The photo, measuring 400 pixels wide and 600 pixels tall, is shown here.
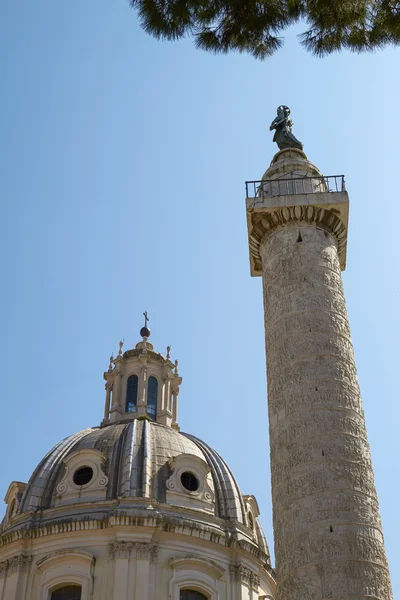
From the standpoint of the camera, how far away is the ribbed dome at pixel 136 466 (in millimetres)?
31453

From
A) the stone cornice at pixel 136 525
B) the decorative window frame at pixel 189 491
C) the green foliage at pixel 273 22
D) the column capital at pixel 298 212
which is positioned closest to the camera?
the green foliage at pixel 273 22

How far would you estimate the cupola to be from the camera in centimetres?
3919

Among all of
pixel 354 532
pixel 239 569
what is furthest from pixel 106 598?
pixel 354 532

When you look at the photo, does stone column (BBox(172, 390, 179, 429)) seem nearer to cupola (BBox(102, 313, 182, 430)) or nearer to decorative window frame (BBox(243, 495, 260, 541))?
cupola (BBox(102, 313, 182, 430))

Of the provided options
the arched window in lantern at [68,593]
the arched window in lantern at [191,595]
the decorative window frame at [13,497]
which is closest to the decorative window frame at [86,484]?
the decorative window frame at [13,497]

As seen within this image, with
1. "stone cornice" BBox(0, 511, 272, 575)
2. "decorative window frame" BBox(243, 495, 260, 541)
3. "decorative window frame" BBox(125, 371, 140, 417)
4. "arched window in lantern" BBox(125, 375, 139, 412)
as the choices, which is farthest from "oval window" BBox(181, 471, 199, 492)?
"arched window in lantern" BBox(125, 375, 139, 412)

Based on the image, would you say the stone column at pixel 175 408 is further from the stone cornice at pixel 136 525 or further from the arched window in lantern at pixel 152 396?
the stone cornice at pixel 136 525

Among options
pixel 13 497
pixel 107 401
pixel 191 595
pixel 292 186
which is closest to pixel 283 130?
pixel 292 186

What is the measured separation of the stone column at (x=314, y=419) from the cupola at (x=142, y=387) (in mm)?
21975

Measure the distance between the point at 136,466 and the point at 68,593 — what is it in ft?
17.7

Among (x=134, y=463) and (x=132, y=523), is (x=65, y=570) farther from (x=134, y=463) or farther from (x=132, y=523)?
(x=134, y=463)

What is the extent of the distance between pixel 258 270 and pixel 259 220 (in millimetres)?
1810

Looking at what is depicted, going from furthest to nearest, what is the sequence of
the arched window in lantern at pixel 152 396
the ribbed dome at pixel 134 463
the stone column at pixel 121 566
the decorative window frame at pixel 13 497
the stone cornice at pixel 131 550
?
the arched window in lantern at pixel 152 396 → the decorative window frame at pixel 13 497 → the ribbed dome at pixel 134 463 → the stone cornice at pixel 131 550 → the stone column at pixel 121 566

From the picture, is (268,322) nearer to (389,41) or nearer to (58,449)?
(389,41)
